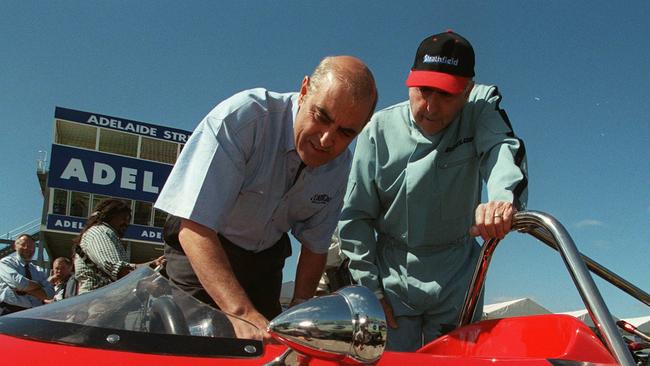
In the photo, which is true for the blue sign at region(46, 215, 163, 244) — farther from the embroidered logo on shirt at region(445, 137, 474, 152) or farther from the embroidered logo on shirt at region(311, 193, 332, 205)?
the embroidered logo on shirt at region(445, 137, 474, 152)

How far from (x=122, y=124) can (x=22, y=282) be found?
22279 mm

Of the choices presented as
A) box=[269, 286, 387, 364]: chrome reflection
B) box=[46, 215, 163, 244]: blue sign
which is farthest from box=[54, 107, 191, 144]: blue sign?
box=[269, 286, 387, 364]: chrome reflection

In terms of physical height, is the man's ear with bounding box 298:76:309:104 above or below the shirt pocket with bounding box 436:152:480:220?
above

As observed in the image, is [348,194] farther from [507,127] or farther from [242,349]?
[242,349]

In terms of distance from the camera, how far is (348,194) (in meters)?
2.50

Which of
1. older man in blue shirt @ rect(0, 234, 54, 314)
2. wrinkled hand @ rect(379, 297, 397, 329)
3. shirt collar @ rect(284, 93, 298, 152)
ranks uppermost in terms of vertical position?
shirt collar @ rect(284, 93, 298, 152)

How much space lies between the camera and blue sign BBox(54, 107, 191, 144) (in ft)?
84.5

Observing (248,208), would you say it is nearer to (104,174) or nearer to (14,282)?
(14,282)

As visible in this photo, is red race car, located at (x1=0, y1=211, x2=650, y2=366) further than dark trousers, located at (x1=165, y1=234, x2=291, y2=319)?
No

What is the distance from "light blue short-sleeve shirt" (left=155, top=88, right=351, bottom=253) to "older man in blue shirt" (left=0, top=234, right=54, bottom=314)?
4.49 metres

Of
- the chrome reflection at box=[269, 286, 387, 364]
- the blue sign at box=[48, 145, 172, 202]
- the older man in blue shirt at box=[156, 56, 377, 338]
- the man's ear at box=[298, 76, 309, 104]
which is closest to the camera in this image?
the chrome reflection at box=[269, 286, 387, 364]

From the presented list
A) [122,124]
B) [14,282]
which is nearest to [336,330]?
[14,282]

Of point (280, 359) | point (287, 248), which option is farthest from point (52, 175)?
point (280, 359)

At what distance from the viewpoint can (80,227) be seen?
2644cm
